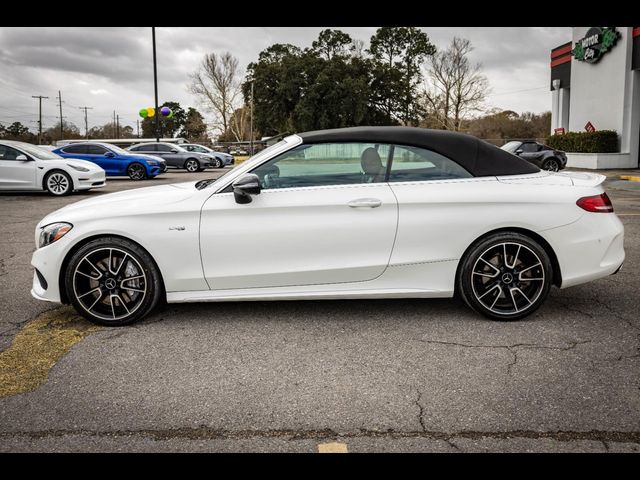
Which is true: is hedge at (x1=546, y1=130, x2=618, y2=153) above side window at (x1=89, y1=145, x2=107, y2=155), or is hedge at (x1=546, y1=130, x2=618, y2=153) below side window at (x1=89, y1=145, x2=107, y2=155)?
above

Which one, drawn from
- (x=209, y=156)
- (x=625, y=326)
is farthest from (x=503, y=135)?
(x=625, y=326)

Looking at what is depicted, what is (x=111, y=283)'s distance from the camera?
174 inches

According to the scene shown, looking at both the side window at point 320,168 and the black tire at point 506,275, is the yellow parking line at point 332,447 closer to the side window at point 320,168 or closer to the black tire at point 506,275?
the black tire at point 506,275

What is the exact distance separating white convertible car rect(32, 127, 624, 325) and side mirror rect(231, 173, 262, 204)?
0.01 metres

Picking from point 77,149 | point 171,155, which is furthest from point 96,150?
point 171,155

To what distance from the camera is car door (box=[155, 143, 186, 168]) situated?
29106mm

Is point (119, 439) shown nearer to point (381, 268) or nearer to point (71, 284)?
point (71, 284)

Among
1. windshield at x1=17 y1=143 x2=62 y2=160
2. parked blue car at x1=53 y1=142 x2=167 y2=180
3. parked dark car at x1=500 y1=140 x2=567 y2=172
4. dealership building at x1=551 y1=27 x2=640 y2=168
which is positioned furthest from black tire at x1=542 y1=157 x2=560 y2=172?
windshield at x1=17 y1=143 x2=62 y2=160

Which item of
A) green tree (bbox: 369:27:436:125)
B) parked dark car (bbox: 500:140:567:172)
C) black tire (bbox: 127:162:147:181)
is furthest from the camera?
green tree (bbox: 369:27:436:125)

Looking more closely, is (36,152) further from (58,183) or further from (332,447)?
(332,447)

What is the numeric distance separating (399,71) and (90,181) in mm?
45806

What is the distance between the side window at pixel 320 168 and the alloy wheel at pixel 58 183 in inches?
479

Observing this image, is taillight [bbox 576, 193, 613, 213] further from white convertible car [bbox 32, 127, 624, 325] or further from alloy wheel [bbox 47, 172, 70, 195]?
alloy wheel [bbox 47, 172, 70, 195]

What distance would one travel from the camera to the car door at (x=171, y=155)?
95.5 feet
